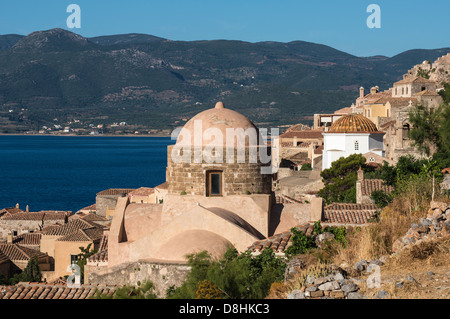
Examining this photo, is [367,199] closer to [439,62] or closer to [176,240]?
[176,240]

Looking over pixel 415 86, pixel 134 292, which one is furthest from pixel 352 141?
pixel 134 292

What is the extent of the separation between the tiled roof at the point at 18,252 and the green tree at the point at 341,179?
47.5 ft

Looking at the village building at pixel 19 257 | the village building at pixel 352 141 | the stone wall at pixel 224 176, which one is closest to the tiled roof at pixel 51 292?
the stone wall at pixel 224 176

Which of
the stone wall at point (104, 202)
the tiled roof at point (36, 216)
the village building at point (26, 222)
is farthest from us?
the stone wall at point (104, 202)

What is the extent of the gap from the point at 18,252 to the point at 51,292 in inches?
766

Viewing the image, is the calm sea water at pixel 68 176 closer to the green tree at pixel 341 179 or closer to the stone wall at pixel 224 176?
the green tree at pixel 341 179

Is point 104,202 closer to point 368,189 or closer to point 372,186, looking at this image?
point 372,186

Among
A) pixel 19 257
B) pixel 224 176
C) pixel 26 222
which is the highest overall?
pixel 224 176

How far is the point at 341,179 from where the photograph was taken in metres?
36.8

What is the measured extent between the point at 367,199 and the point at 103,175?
3386 inches

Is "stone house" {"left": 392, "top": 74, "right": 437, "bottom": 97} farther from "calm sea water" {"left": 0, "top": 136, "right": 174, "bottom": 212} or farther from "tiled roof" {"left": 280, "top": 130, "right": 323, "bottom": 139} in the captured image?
"calm sea water" {"left": 0, "top": 136, "right": 174, "bottom": 212}

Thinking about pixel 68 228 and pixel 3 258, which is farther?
pixel 68 228

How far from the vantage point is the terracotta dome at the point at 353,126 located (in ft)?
141

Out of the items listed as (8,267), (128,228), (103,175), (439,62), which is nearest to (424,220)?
(128,228)
